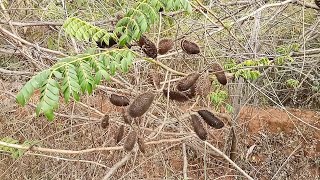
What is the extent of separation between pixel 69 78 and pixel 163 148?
2255 mm

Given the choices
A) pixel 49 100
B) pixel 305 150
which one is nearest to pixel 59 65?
pixel 49 100

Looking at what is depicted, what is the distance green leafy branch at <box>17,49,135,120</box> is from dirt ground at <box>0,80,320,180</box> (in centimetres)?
172

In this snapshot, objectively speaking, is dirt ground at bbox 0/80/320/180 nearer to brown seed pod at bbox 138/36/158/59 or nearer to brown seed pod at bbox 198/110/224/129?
brown seed pod at bbox 198/110/224/129

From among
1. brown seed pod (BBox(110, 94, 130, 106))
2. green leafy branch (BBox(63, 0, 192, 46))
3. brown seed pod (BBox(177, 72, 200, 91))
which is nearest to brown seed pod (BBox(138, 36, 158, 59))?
green leafy branch (BBox(63, 0, 192, 46))

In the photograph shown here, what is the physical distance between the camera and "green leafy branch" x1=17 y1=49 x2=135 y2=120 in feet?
5.32

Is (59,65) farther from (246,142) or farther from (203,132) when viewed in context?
(246,142)

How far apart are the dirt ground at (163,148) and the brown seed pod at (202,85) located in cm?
141

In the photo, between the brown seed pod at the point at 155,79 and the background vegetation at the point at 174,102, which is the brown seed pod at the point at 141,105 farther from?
the background vegetation at the point at 174,102

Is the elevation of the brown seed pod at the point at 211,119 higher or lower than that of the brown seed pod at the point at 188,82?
lower

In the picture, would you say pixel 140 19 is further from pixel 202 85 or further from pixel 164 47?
pixel 202 85

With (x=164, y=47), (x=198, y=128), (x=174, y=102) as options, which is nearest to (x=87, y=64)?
(x=164, y=47)

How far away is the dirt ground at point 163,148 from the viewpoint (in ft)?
13.1

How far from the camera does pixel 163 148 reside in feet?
Result: 12.8

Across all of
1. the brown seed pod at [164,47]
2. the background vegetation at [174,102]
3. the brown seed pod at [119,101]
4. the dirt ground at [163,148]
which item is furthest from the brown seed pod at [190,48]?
the dirt ground at [163,148]
